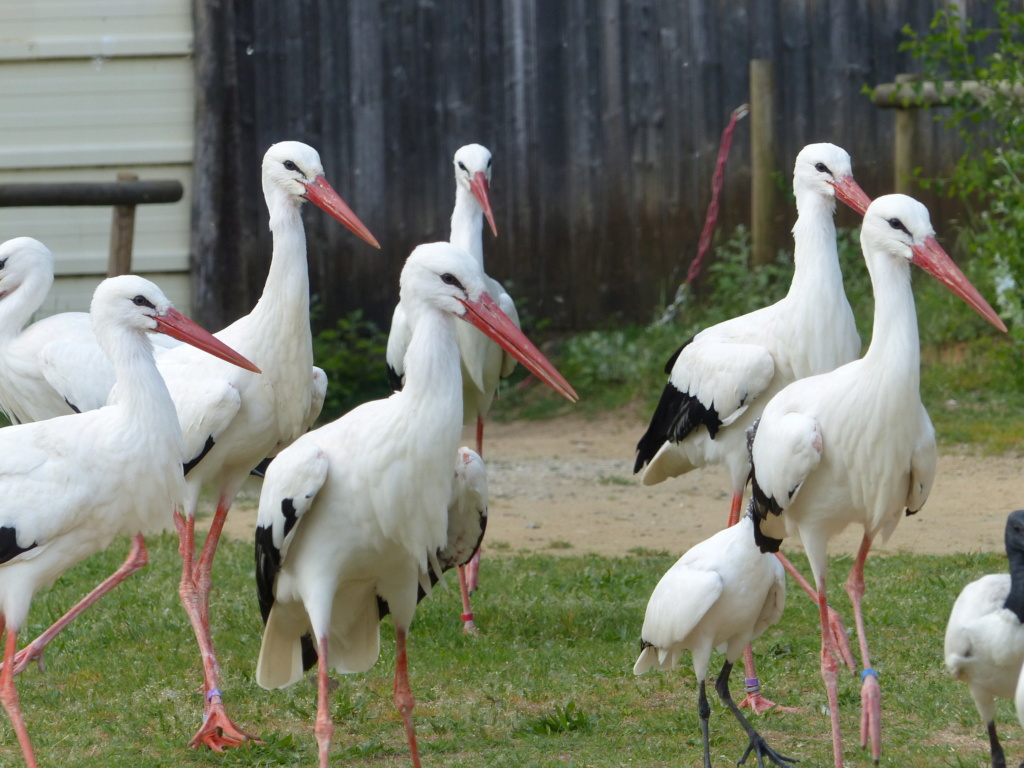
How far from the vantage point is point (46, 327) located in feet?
18.4

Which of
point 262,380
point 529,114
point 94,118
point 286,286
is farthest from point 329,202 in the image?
point 94,118

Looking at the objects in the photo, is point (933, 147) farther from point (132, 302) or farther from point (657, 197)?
point (132, 302)

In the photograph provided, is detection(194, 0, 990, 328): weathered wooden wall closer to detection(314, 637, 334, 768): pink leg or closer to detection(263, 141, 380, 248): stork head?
detection(263, 141, 380, 248): stork head

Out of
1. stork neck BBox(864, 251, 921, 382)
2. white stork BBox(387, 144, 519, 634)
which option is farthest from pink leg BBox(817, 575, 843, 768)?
white stork BBox(387, 144, 519, 634)

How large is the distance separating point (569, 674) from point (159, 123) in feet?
20.7

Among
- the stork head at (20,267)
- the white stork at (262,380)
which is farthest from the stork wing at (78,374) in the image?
the white stork at (262,380)

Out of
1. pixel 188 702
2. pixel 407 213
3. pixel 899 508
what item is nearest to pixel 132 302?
pixel 188 702

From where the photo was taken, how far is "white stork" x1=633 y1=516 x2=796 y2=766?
4.02 meters

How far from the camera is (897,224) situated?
414 centimetres

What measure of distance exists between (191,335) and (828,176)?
228cm

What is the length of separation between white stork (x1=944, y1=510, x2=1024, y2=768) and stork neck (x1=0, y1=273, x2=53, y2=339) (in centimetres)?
368

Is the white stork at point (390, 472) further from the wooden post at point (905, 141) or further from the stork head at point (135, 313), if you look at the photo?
the wooden post at point (905, 141)

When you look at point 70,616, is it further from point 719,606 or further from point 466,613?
point 719,606

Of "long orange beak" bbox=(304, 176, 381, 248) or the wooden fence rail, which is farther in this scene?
the wooden fence rail
